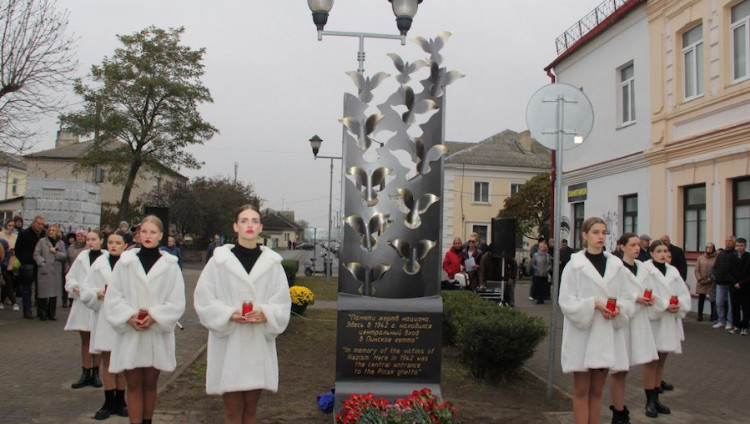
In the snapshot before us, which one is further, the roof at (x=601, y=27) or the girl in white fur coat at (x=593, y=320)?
the roof at (x=601, y=27)

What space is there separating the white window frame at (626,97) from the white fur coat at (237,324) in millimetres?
16003

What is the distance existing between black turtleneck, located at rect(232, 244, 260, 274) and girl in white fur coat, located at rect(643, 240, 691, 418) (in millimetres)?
4210

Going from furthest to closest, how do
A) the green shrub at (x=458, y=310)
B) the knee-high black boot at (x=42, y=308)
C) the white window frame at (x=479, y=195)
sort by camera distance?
the white window frame at (x=479, y=195)
the knee-high black boot at (x=42, y=308)
the green shrub at (x=458, y=310)

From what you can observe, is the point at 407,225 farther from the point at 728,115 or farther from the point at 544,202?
the point at 544,202

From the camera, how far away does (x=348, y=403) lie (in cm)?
536

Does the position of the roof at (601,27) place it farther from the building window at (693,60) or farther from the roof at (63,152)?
the roof at (63,152)

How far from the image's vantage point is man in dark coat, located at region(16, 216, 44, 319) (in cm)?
1271

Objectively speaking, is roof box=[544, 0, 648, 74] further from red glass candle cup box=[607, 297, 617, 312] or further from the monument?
red glass candle cup box=[607, 297, 617, 312]

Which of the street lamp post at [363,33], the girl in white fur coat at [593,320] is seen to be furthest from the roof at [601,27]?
the girl in white fur coat at [593,320]

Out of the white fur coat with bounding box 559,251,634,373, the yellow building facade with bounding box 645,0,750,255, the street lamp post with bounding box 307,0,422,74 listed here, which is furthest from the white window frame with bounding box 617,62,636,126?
the white fur coat with bounding box 559,251,634,373

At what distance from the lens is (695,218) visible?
51.3ft

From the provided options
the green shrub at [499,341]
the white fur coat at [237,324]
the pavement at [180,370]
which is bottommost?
the pavement at [180,370]

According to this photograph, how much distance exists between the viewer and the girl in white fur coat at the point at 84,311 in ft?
22.7

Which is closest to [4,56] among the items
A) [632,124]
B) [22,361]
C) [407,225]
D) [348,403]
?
[22,361]
